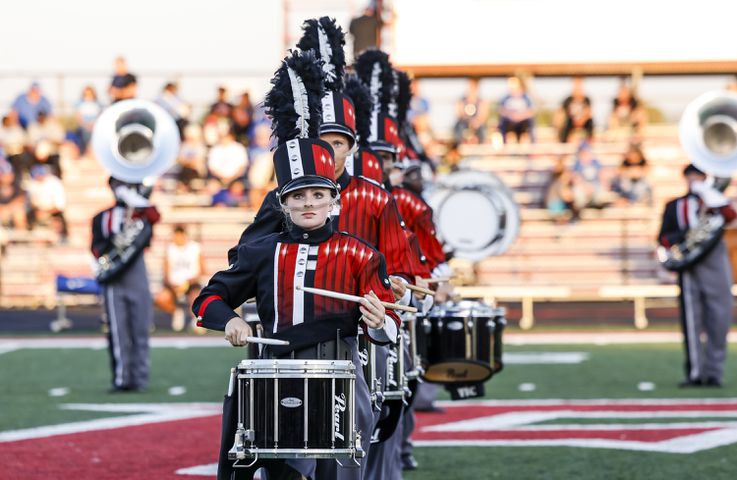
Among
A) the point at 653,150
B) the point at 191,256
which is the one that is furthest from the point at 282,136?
the point at 653,150

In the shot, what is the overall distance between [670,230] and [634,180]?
9.75m

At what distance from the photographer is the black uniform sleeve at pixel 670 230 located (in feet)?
40.1

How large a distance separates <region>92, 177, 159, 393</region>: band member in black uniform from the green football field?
256 mm

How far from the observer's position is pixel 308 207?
5.03 metres

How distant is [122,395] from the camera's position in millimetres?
Result: 11688

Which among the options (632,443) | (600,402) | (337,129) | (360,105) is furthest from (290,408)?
(600,402)

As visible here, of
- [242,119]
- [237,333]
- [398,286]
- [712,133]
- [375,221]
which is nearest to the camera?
[237,333]

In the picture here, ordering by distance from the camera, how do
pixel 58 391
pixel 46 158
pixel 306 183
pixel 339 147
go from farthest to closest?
pixel 46 158 → pixel 58 391 → pixel 339 147 → pixel 306 183

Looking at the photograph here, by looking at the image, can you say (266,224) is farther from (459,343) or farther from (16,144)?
(16,144)

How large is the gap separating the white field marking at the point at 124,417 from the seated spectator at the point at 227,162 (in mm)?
12072

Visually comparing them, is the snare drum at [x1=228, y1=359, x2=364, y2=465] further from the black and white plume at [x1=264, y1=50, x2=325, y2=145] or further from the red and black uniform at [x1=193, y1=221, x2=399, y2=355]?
the black and white plume at [x1=264, y1=50, x2=325, y2=145]

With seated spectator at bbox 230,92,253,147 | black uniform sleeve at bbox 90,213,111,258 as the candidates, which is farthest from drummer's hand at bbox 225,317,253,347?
seated spectator at bbox 230,92,253,147

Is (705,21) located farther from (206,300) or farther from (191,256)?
(206,300)

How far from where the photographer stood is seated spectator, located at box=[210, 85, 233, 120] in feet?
79.8
